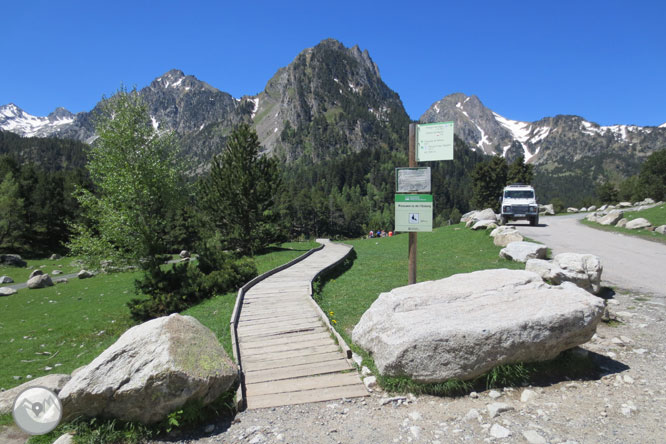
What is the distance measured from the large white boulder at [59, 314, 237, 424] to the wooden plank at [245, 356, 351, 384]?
0.91 m

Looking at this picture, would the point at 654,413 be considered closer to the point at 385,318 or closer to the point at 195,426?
the point at 385,318

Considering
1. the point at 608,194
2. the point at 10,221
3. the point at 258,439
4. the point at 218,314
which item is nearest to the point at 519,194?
the point at 218,314

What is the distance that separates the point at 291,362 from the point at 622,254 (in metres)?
16.5

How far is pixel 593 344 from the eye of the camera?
6.95 metres

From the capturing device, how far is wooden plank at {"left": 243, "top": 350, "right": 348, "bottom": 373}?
669 cm

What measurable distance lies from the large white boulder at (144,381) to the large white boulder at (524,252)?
44.3 feet

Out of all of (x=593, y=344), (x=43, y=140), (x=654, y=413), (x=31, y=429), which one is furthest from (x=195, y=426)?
(x=43, y=140)

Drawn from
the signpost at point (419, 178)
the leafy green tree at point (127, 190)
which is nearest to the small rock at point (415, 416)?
the signpost at point (419, 178)

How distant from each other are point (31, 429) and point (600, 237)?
85.7 feet

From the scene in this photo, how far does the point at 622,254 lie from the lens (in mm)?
15625

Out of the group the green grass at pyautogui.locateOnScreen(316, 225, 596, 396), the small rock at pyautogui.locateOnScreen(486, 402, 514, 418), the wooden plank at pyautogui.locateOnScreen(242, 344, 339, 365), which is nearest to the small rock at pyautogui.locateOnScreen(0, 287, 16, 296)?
the green grass at pyautogui.locateOnScreen(316, 225, 596, 396)

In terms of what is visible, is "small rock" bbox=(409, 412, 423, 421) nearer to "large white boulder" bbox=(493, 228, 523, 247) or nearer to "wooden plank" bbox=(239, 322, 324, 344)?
"wooden plank" bbox=(239, 322, 324, 344)

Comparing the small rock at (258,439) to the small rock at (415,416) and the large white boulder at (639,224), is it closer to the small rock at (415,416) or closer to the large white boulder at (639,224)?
the small rock at (415,416)

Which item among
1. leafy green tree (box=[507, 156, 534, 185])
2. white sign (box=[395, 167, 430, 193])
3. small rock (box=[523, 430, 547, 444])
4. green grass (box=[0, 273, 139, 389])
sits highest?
leafy green tree (box=[507, 156, 534, 185])
